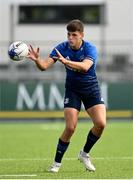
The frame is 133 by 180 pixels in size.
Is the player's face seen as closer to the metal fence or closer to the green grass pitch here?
the green grass pitch

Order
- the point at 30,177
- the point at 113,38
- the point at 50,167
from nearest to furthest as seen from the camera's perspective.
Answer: the point at 30,177
the point at 50,167
the point at 113,38

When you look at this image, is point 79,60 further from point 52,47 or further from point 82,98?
point 52,47

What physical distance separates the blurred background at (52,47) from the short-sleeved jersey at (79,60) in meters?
13.8

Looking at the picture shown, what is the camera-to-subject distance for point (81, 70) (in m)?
12.7

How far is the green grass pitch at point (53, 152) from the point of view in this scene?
1284cm

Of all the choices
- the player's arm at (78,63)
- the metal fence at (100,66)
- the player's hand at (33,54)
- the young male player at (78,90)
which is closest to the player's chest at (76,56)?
the young male player at (78,90)

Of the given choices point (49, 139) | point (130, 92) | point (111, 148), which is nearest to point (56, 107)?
point (130, 92)

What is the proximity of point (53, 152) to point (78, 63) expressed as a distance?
4771 millimetres

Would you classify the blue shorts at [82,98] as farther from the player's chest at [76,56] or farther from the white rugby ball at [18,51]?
the white rugby ball at [18,51]

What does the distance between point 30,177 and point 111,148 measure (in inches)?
229

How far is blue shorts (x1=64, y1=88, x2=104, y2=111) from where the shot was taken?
13.1 metres

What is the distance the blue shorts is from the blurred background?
542 inches

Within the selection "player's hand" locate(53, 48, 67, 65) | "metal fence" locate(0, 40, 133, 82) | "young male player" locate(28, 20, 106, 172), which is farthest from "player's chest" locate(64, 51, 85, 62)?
"metal fence" locate(0, 40, 133, 82)

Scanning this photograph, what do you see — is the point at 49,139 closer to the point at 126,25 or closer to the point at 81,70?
the point at 81,70
